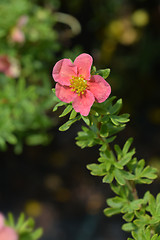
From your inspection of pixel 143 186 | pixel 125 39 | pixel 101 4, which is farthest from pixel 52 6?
pixel 143 186

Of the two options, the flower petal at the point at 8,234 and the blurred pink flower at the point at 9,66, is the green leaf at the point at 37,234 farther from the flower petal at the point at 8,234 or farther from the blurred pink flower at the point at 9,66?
the blurred pink flower at the point at 9,66

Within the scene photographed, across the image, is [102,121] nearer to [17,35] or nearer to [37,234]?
[37,234]

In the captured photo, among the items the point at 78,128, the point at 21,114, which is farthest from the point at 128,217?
the point at 78,128

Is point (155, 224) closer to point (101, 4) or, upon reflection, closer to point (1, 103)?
point (1, 103)

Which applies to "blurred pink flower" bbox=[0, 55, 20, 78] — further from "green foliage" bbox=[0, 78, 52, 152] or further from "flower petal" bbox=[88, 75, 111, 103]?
"flower petal" bbox=[88, 75, 111, 103]

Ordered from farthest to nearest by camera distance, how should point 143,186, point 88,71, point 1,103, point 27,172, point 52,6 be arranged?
point 27,172, point 143,186, point 52,6, point 1,103, point 88,71

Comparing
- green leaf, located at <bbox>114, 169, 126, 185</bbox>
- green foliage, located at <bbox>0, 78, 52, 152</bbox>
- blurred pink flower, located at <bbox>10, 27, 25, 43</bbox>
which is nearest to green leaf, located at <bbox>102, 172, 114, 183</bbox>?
green leaf, located at <bbox>114, 169, 126, 185</bbox>
